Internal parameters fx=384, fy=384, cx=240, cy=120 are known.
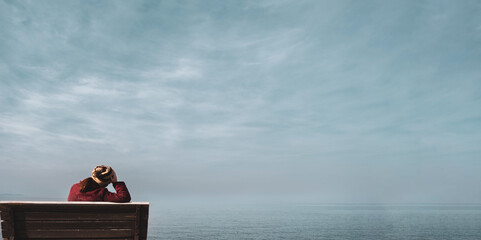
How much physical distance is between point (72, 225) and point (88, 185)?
0.77 m

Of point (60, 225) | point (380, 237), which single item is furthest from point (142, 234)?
point (380, 237)

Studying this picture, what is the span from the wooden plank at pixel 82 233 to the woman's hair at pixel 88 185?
0.75 m

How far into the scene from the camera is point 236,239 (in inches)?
2420

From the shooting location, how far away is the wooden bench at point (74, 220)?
208 inches

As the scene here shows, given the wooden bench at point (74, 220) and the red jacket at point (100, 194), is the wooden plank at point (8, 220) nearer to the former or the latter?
the wooden bench at point (74, 220)

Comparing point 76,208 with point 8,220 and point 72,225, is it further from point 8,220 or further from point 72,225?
point 8,220

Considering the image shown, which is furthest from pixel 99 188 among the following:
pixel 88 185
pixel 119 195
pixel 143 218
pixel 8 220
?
pixel 8 220

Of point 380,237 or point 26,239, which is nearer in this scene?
point 26,239

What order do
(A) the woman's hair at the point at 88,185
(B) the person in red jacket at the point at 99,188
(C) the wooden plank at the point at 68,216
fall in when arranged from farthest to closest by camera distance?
(A) the woman's hair at the point at 88,185 → (B) the person in red jacket at the point at 99,188 → (C) the wooden plank at the point at 68,216

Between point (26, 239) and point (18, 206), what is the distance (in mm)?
525

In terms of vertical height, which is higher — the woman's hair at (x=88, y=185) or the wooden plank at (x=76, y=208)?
the woman's hair at (x=88, y=185)

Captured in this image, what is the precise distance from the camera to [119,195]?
5758 mm

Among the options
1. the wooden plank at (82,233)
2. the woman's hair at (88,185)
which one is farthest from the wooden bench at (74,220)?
the woman's hair at (88,185)

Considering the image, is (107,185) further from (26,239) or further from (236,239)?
(236,239)
